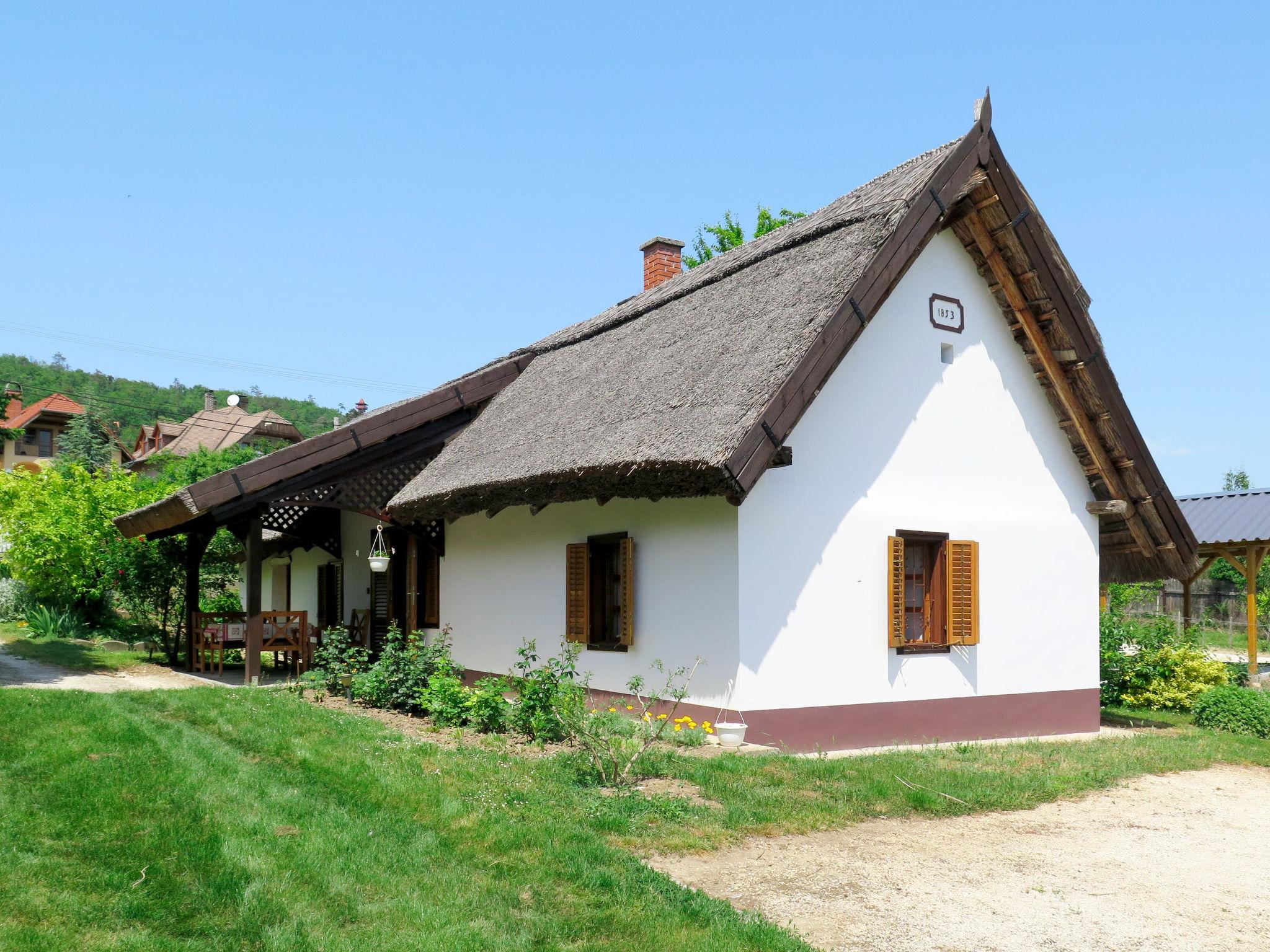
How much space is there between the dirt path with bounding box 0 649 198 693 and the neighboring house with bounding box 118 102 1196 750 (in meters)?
1.49

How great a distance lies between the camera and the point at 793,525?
32.0ft

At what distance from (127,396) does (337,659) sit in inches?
2619

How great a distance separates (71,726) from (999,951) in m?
7.99

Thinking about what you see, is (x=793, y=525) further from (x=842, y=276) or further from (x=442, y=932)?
(x=442, y=932)

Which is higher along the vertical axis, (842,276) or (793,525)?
(842,276)

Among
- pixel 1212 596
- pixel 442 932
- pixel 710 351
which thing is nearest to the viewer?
pixel 442 932

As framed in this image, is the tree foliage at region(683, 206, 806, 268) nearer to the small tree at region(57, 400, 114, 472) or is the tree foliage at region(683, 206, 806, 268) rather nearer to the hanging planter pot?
the hanging planter pot

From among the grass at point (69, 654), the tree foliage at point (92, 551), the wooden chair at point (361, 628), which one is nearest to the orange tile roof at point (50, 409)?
the tree foliage at point (92, 551)

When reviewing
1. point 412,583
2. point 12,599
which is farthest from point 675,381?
point 12,599

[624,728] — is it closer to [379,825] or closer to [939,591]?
[379,825]

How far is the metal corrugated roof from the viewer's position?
688 inches

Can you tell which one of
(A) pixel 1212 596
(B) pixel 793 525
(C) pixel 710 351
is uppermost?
(C) pixel 710 351

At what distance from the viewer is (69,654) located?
1741cm

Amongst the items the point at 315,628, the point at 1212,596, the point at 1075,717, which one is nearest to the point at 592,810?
the point at 1075,717
